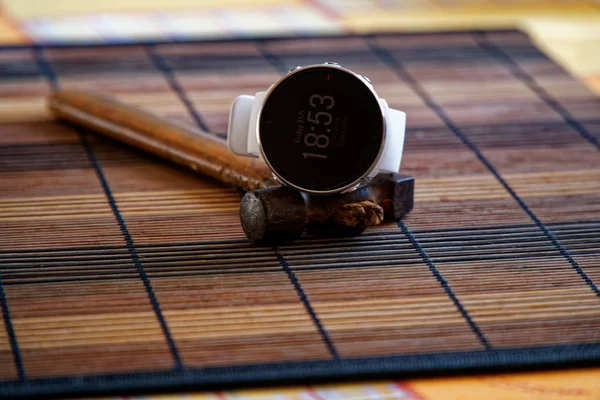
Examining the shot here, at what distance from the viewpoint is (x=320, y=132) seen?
54.1 inches

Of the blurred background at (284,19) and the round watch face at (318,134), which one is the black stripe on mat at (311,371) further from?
the blurred background at (284,19)

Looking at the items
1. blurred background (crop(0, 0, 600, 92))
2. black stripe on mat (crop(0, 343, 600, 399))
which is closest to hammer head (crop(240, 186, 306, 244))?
black stripe on mat (crop(0, 343, 600, 399))

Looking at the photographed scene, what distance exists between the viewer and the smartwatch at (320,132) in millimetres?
1363

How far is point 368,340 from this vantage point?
48.2 inches

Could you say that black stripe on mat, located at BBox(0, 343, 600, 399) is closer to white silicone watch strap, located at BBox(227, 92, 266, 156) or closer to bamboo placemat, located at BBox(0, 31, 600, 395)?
bamboo placemat, located at BBox(0, 31, 600, 395)

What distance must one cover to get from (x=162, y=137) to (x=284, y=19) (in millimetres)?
1282

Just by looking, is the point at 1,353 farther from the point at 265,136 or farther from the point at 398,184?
the point at 398,184

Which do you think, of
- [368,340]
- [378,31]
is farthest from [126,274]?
[378,31]

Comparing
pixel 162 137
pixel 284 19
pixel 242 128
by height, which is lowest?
pixel 284 19

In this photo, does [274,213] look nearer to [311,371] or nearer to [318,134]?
[318,134]

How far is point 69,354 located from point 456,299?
19.2 inches

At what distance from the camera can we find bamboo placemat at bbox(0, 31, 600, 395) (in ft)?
3.90

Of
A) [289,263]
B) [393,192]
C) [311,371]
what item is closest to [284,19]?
[393,192]

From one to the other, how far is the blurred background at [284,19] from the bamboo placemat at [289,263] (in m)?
0.60
